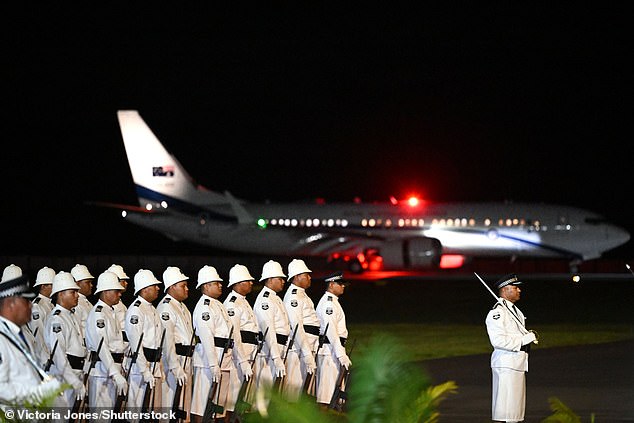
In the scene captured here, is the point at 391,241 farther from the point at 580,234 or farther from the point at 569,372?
the point at 569,372

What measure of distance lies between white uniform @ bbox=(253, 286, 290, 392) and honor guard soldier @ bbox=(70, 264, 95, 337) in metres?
1.76

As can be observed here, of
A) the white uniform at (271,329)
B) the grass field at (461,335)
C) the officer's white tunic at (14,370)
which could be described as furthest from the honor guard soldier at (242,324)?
the grass field at (461,335)

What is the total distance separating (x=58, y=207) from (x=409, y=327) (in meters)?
65.9

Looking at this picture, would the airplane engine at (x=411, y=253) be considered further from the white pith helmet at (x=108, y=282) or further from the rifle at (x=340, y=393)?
the white pith helmet at (x=108, y=282)

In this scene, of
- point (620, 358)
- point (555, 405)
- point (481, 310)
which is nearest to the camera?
point (555, 405)

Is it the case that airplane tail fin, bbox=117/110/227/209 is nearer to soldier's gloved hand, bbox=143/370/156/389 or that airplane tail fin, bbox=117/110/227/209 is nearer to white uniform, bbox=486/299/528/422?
white uniform, bbox=486/299/528/422

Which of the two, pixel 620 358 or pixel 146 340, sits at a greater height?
pixel 620 358

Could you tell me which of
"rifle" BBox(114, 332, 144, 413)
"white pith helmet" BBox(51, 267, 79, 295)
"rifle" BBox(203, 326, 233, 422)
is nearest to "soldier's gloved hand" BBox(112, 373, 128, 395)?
"rifle" BBox(114, 332, 144, 413)

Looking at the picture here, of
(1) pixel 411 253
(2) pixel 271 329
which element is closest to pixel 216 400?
(2) pixel 271 329

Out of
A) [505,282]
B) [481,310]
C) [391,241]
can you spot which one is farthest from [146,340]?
[391,241]

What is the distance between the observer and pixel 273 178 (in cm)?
11194

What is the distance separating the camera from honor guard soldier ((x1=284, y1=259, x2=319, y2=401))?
45.2 ft

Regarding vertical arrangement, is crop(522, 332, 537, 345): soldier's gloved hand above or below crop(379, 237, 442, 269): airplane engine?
below

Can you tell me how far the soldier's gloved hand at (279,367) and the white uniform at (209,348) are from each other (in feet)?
1.56
